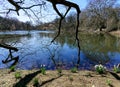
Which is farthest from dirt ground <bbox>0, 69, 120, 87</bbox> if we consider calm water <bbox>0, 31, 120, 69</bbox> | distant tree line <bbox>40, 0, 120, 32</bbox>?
distant tree line <bbox>40, 0, 120, 32</bbox>

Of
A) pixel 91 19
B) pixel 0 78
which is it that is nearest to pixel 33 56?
pixel 0 78

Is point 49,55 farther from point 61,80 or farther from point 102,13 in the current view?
point 102,13

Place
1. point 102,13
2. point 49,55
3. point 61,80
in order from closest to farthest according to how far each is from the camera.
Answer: point 61,80 < point 49,55 < point 102,13

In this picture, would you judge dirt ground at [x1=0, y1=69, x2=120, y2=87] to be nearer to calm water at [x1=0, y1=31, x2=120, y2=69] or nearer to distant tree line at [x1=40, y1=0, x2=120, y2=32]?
calm water at [x1=0, y1=31, x2=120, y2=69]

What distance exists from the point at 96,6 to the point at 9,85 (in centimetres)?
4293

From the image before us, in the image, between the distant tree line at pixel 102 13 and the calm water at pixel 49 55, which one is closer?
the calm water at pixel 49 55

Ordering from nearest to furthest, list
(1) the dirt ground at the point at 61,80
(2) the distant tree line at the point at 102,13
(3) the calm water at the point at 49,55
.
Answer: (1) the dirt ground at the point at 61,80 < (3) the calm water at the point at 49,55 < (2) the distant tree line at the point at 102,13

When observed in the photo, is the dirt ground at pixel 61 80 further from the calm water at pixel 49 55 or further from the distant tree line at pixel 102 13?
the distant tree line at pixel 102 13

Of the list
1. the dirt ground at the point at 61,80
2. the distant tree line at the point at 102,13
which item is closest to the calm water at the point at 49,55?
the dirt ground at the point at 61,80

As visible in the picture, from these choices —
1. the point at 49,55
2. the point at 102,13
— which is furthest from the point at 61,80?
the point at 102,13

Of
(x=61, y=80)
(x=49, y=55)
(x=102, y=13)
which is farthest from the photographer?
(x=102, y=13)

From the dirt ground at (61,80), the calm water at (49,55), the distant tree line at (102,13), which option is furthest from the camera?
the distant tree line at (102,13)

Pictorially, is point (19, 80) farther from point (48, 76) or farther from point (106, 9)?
point (106, 9)

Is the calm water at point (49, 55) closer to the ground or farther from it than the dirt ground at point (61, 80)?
closer to the ground
